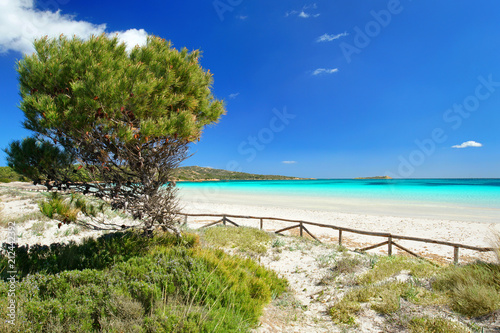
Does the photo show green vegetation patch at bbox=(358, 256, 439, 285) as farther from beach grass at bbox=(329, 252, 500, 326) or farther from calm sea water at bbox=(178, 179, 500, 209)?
calm sea water at bbox=(178, 179, 500, 209)

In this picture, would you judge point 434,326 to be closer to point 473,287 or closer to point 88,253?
point 473,287

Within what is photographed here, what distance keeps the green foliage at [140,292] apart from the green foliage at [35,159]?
1.95 m

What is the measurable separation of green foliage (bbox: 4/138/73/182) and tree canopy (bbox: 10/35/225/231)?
0.33 meters

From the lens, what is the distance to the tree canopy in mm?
4766

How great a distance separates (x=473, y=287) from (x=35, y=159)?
976 centimetres

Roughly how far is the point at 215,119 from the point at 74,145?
3.59 meters

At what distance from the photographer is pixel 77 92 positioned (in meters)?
4.63

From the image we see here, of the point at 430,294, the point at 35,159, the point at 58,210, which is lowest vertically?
the point at 430,294

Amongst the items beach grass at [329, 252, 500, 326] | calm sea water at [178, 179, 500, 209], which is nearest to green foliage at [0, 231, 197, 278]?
calm sea water at [178, 179, 500, 209]

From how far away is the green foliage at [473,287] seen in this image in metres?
3.92

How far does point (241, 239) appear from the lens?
32.9ft

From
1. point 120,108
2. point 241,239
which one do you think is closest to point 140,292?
point 120,108

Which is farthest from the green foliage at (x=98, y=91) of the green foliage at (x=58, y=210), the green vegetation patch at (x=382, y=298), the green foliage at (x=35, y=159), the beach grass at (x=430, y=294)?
the beach grass at (x=430, y=294)

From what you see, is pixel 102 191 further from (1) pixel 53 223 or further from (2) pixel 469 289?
(2) pixel 469 289
